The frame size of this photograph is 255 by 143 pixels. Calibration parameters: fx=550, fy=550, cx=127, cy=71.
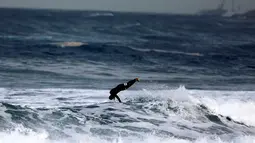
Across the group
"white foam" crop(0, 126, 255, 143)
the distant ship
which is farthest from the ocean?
the distant ship

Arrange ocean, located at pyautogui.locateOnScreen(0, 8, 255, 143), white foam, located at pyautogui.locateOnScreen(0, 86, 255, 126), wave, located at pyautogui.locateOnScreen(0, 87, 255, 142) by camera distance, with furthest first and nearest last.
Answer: white foam, located at pyautogui.locateOnScreen(0, 86, 255, 126), ocean, located at pyautogui.locateOnScreen(0, 8, 255, 143), wave, located at pyautogui.locateOnScreen(0, 87, 255, 142)

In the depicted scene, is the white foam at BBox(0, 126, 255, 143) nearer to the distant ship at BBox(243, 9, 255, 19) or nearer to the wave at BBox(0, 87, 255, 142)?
the wave at BBox(0, 87, 255, 142)

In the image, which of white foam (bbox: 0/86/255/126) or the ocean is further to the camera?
white foam (bbox: 0/86/255/126)

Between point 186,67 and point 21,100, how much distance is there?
58.0 ft

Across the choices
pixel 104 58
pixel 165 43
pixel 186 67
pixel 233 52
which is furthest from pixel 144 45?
pixel 186 67

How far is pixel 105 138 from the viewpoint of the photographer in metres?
16.9

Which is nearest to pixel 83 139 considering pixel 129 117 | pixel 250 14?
pixel 129 117

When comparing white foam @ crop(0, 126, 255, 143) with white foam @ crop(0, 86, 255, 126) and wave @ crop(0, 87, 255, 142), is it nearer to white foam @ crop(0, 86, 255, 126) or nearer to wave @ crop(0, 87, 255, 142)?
wave @ crop(0, 87, 255, 142)

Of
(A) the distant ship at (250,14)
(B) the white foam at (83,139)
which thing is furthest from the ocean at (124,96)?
(A) the distant ship at (250,14)

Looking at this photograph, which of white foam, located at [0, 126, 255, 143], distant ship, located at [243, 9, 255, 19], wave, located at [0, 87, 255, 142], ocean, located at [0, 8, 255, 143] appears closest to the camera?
white foam, located at [0, 126, 255, 143]

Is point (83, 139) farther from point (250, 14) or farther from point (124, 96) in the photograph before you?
point (250, 14)

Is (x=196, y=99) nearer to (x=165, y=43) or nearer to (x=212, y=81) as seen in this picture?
(x=212, y=81)

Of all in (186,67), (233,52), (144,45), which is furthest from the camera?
(144,45)

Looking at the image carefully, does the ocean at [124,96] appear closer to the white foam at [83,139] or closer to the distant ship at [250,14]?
the white foam at [83,139]
